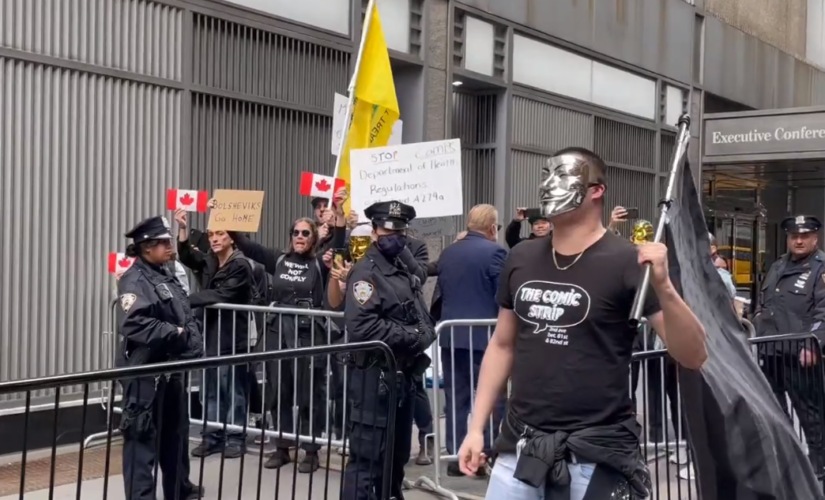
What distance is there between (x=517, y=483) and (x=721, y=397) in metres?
0.97

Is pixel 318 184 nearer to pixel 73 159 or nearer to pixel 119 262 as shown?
pixel 119 262

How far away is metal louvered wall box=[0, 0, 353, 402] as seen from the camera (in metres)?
7.66

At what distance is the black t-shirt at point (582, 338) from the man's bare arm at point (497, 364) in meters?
0.23

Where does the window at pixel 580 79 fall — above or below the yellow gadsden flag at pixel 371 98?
above

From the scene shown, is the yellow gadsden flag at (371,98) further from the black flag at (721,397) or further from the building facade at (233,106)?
the black flag at (721,397)

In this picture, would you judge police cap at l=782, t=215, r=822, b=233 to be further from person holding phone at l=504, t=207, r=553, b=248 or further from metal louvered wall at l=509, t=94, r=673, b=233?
metal louvered wall at l=509, t=94, r=673, b=233

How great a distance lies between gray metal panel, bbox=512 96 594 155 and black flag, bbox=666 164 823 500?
9.23m

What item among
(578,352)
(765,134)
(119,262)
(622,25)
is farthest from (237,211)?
(765,134)

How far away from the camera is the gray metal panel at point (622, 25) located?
43.5 ft

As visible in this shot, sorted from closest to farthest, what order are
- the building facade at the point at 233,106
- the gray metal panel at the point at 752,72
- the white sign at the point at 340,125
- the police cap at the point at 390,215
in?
the police cap at the point at 390,215, the building facade at the point at 233,106, the white sign at the point at 340,125, the gray metal panel at the point at 752,72

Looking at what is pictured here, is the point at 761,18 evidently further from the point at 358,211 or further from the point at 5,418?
the point at 5,418

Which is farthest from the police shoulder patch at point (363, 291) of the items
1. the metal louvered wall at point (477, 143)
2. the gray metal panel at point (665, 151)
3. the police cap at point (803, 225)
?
the gray metal panel at point (665, 151)

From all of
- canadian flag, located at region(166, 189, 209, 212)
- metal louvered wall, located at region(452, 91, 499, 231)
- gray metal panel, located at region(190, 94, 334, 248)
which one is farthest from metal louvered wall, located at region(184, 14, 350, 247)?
metal louvered wall, located at region(452, 91, 499, 231)

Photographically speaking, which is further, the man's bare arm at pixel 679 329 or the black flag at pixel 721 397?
the black flag at pixel 721 397
